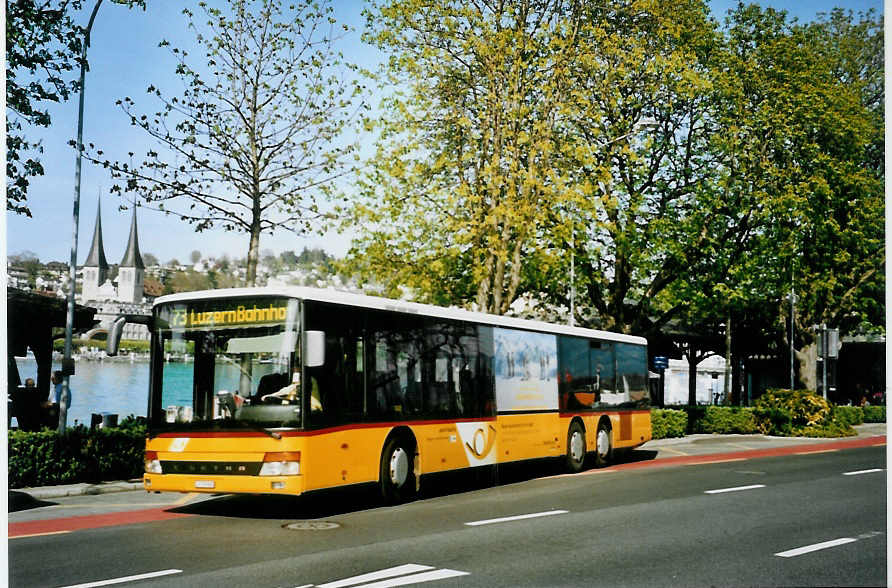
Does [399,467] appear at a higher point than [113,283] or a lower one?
lower

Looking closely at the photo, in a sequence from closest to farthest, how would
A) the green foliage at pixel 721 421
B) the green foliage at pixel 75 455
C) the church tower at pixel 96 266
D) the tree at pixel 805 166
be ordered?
the green foliage at pixel 75 455 → the tree at pixel 805 166 → the church tower at pixel 96 266 → the green foliage at pixel 721 421

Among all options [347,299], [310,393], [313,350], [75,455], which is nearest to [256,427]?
[310,393]

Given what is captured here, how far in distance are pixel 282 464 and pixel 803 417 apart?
2117 cm

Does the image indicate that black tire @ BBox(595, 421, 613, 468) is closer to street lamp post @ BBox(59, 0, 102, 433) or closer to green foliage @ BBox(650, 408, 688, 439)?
green foliage @ BBox(650, 408, 688, 439)

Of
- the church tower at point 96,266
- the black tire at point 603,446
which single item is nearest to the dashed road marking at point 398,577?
the church tower at point 96,266

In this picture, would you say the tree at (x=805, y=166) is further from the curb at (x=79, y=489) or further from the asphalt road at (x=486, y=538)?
the curb at (x=79, y=489)

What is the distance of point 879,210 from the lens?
49.4 feet

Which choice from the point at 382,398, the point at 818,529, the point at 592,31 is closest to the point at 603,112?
the point at 592,31

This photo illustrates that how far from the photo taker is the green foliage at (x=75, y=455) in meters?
14.9

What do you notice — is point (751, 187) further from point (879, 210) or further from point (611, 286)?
point (879, 210)

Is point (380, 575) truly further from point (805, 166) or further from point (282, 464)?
point (805, 166)

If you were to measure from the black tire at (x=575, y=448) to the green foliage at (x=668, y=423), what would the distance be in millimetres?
9865

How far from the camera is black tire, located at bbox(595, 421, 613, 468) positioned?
67.1ft

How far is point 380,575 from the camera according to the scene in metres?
8.55
